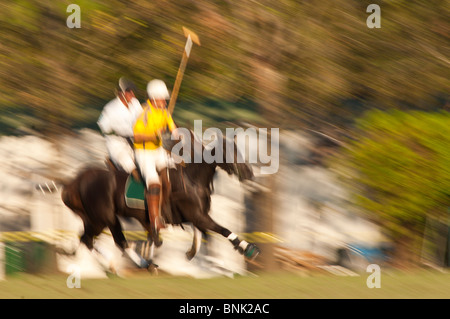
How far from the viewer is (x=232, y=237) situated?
9188 mm

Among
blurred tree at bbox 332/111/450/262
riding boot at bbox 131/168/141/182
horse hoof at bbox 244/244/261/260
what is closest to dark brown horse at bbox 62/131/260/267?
horse hoof at bbox 244/244/261/260

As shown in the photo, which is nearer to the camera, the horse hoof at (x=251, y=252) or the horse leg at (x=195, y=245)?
the horse hoof at (x=251, y=252)

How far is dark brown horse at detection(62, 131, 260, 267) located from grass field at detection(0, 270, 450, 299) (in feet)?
1.33

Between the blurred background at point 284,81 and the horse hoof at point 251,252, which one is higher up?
the blurred background at point 284,81

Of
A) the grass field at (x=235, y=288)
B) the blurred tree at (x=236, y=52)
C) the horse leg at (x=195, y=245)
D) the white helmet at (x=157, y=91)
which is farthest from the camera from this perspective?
the blurred tree at (x=236, y=52)

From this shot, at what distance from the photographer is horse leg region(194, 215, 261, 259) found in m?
9.05

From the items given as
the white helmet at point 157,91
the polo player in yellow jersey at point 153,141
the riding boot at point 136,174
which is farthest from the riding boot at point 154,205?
the white helmet at point 157,91

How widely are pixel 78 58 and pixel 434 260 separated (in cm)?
597

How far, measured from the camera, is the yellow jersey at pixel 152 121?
888 centimetres

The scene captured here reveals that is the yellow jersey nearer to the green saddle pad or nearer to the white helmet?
the white helmet

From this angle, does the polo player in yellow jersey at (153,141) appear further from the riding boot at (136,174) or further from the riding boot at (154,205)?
the riding boot at (136,174)

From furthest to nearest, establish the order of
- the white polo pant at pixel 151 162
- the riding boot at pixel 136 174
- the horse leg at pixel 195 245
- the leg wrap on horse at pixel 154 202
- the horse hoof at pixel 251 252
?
the horse leg at pixel 195 245 < the riding boot at pixel 136 174 < the leg wrap on horse at pixel 154 202 < the white polo pant at pixel 151 162 < the horse hoof at pixel 251 252

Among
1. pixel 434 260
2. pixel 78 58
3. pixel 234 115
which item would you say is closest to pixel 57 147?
pixel 78 58

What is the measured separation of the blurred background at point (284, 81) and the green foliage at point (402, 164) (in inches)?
0.6
